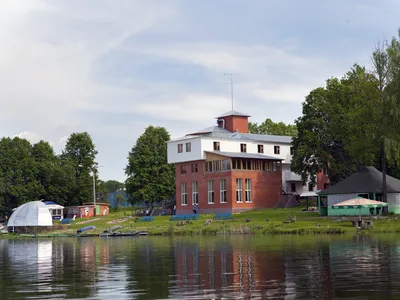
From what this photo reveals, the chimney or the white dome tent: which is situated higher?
the chimney

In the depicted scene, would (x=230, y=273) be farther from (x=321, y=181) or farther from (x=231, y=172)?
(x=321, y=181)

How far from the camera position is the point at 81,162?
120 m

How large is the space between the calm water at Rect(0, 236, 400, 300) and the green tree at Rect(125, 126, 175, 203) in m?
64.1

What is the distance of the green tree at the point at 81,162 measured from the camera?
117250mm

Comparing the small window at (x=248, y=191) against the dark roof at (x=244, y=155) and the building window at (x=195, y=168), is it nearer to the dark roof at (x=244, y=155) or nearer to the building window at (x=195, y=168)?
the dark roof at (x=244, y=155)

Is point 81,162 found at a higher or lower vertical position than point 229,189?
higher

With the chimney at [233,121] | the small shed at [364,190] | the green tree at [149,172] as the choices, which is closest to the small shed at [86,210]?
the green tree at [149,172]

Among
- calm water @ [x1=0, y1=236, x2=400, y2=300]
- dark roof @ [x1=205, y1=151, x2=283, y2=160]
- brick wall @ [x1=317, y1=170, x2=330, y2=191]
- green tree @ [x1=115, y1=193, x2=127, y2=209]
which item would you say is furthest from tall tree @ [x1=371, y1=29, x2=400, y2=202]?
green tree @ [x1=115, y1=193, x2=127, y2=209]

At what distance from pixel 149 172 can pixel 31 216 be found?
28257 mm

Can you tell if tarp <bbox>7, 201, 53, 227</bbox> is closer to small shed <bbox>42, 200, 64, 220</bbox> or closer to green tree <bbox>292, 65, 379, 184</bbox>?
small shed <bbox>42, 200, 64, 220</bbox>

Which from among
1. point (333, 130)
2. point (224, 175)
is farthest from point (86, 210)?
point (333, 130)

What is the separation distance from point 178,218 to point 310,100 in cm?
2324

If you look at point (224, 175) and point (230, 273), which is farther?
point (224, 175)

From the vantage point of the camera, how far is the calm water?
21781 mm
